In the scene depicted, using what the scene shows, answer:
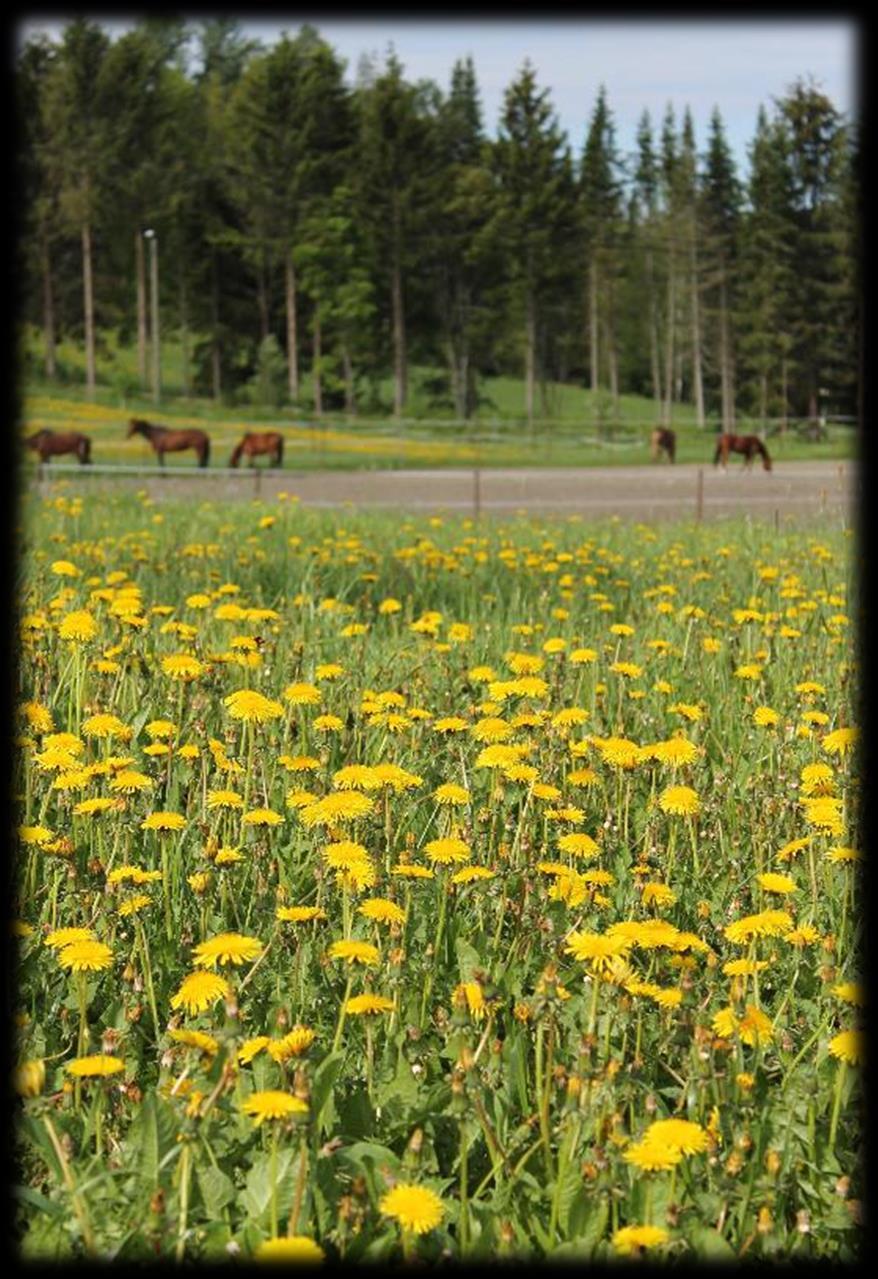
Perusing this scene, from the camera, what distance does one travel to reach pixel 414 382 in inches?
3260

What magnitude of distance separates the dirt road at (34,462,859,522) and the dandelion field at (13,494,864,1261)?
11.8 m

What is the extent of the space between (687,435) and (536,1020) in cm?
6942

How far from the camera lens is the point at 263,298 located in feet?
242

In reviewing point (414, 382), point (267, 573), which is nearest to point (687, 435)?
point (414, 382)

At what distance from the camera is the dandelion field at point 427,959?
1651mm

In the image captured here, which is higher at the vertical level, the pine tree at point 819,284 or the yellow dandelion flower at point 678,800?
the pine tree at point 819,284

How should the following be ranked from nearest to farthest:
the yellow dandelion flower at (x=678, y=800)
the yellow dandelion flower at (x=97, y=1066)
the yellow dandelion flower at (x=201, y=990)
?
1. the yellow dandelion flower at (x=97, y=1066)
2. the yellow dandelion flower at (x=201, y=990)
3. the yellow dandelion flower at (x=678, y=800)

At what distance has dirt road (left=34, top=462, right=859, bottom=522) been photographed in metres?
17.8

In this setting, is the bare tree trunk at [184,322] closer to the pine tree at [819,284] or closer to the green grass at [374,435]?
the green grass at [374,435]

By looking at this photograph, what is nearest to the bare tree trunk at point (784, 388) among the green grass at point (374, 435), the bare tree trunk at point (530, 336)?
the green grass at point (374, 435)

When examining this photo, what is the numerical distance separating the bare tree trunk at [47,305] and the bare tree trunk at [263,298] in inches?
425

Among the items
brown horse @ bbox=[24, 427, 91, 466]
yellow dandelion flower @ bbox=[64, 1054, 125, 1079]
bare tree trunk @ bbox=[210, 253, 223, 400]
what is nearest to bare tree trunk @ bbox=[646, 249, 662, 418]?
bare tree trunk @ bbox=[210, 253, 223, 400]

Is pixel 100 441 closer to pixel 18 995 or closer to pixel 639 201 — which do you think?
pixel 18 995

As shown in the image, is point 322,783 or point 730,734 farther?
point 730,734
